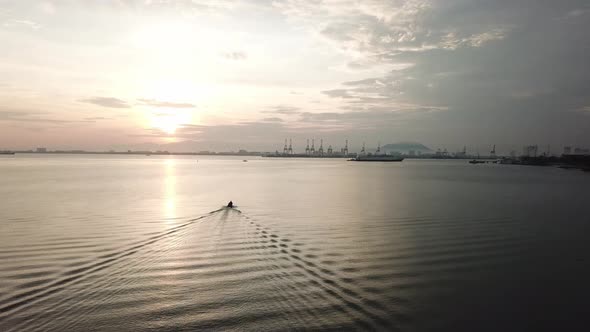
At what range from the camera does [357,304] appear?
996 centimetres

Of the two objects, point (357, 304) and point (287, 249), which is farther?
point (287, 249)

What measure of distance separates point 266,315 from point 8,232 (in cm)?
1807

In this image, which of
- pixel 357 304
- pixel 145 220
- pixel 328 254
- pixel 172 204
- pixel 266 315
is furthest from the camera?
pixel 172 204

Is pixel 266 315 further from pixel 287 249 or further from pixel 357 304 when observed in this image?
pixel 287 249

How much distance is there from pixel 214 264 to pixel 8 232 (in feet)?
45.1

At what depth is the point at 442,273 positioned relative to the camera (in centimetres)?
1316

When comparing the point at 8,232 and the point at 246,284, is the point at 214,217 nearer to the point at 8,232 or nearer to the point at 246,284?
the point at 8,232

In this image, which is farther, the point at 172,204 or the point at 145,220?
the point at 172,204

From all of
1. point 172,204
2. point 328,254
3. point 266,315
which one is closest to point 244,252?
point 328,254

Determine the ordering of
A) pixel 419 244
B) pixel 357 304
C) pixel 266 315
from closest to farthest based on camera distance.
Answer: pixel 266 315
pixel 357 304
pixel 419 244

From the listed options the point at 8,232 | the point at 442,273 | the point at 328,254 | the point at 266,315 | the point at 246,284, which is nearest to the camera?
the point at 266,315

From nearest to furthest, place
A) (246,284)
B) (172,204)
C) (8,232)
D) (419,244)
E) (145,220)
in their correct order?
1. (246,284)
2. (419,244)
3. (8,232)
4. (145,220)
5. (172,204)

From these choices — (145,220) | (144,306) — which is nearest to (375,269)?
(144,306)

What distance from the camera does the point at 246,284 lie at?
11.3 meters
